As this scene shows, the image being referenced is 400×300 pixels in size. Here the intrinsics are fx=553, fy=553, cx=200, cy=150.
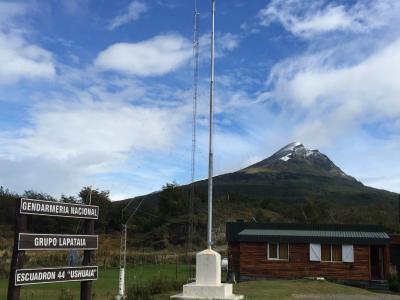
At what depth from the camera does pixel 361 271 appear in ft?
105

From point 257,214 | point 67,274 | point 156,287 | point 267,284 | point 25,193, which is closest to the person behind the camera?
point 67,274

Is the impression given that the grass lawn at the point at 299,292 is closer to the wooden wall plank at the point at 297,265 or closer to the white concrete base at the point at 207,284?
the white concrete base at the point at 207,284

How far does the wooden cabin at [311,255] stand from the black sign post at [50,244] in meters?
19.8

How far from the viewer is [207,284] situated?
15.7 metres

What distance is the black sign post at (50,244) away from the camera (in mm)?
11305

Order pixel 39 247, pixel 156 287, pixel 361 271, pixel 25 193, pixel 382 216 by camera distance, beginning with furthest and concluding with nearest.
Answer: pixel 25 193 → pixel 382 216 → pixel 361 271 → pixel 156 287 → pixel 39 247

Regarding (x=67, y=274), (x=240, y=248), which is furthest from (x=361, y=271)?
(x=67, y=274)

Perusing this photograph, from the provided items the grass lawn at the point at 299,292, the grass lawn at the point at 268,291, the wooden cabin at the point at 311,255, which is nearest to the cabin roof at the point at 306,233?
the wooden cabin at the point at 311,255

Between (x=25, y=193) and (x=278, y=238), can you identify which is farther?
(x=25, y=193)

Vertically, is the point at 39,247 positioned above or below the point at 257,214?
below

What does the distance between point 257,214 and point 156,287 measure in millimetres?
60193

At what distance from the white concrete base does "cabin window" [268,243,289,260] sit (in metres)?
17.6

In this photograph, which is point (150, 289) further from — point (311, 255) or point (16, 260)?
point (311, 255)

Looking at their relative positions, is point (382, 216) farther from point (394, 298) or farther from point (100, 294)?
point (100, 294)
